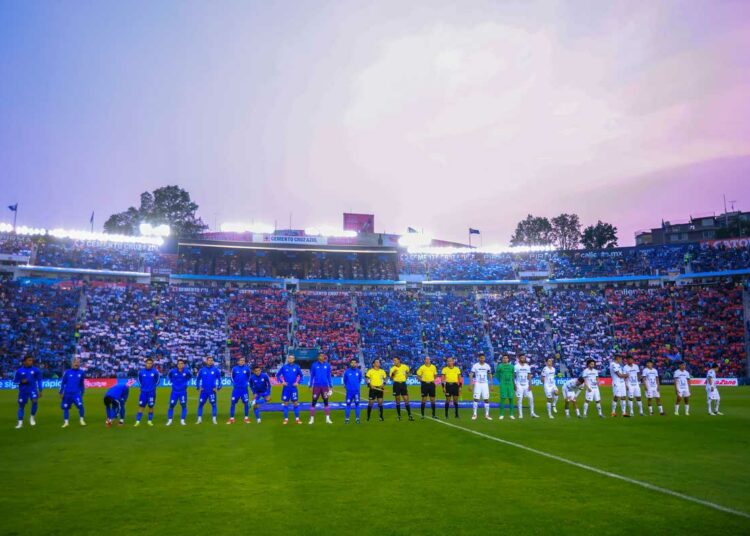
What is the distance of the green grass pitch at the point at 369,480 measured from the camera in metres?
7.83

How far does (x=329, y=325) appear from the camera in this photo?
61.2 m

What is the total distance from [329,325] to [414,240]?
63.5 ft

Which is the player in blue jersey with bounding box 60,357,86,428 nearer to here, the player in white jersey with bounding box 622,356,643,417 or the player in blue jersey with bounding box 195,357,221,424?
the player in blue jersey with bounding box 195,357,221,424

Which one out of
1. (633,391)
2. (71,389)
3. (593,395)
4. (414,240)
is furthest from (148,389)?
(414,240)

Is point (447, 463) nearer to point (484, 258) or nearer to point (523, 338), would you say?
point (523, 338)

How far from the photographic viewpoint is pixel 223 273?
67.9m

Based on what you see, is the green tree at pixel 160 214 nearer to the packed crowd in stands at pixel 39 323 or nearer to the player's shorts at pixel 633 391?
the packed crowd in stands at pixel 39 323

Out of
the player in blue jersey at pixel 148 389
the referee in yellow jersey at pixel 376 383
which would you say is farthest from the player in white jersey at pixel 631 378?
the player in blue jersey at pixel 148 389

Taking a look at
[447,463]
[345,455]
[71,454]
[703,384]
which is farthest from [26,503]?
[703,384]

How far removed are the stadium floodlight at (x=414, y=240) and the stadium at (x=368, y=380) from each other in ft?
0.97

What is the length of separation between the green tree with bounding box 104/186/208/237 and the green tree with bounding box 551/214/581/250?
237 feet

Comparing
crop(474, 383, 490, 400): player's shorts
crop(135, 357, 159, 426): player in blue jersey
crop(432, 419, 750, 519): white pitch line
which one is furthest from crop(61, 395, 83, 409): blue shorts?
crop(474, 383, 490, 400): player's shorts

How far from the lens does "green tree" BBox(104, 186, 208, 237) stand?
94375 millimetres

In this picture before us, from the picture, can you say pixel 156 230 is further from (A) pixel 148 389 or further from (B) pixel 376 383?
(B) pixel 376 383
